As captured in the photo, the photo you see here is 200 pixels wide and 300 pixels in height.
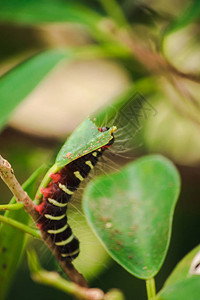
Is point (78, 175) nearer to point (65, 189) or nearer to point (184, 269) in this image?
point (65, 189)

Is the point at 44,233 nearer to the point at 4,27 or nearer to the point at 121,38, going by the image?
the point at 121,38

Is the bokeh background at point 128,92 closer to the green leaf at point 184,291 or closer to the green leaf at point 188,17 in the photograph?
the green leaf at point 188,17

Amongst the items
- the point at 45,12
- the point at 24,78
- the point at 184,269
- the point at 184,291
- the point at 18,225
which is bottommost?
the point at 184,269

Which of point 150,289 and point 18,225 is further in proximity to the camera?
point 150,289

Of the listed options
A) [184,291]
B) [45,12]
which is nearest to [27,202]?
[184,291]

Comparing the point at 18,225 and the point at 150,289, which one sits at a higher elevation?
the point at 18,225

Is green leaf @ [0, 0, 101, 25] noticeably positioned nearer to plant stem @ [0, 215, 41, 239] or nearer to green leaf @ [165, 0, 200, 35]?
green leaf @ [165, 0, 200, 35]

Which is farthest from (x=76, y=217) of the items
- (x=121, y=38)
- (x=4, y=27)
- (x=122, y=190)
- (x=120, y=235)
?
(x=4, y=27)
